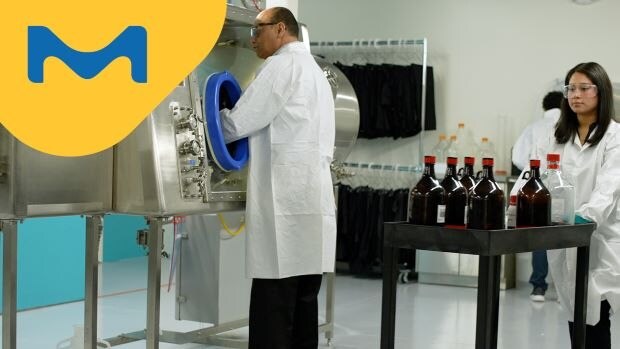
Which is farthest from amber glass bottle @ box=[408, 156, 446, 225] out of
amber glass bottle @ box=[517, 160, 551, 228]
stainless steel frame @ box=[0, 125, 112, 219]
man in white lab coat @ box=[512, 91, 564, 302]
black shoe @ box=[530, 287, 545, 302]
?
black shoe @ box=[530, 287, 545, 302]

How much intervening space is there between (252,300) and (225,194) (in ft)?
1.51

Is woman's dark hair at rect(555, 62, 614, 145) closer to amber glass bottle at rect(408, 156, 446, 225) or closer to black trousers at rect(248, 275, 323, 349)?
amber glass bottle at rect(408, 156, 446, 225)

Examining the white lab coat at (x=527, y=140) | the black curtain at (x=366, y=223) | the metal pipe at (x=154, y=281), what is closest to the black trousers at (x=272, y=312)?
the metal pipe at (x=154, y=281)

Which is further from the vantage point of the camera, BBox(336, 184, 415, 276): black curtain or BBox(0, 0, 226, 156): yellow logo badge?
BBox(336, 184, 415, 276): black curtain

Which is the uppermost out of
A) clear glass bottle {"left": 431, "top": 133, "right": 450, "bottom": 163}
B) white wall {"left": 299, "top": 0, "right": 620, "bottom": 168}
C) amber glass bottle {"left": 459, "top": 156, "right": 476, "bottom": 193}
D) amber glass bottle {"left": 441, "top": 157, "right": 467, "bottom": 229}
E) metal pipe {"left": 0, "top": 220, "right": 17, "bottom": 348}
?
white wall {"left": 299, "top": 0, "right": 620, "bottom": 168}

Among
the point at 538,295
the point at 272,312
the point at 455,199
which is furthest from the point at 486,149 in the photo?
the point at 455,199

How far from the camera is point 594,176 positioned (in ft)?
11.1

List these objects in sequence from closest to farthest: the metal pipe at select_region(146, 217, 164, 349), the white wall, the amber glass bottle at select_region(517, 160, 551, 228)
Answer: the amber glass bottle at select_region(517, 160, 551, 228) → the metal pipe at select_region(146, 217, 164, 349) → the white wall

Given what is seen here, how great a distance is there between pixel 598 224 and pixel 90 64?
2.04 metres

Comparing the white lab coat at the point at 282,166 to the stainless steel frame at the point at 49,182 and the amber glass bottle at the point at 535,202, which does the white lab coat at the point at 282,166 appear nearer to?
the stainless steel frame at the point at 49,182

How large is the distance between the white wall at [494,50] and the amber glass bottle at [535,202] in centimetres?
490

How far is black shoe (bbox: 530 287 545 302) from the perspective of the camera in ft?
22.0

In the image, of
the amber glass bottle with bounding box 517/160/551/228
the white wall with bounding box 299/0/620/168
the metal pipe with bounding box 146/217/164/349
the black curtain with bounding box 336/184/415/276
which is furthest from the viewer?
the black curtain with bounding box 336/184/415/276

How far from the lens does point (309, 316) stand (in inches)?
152
